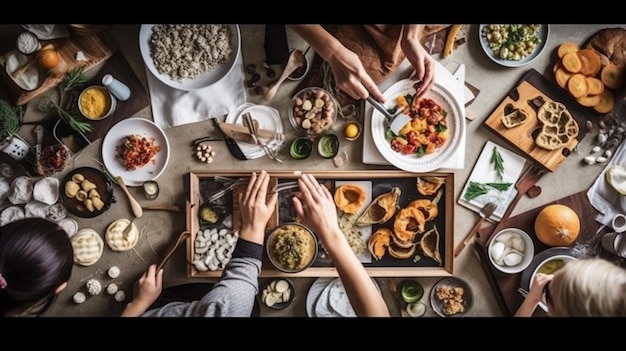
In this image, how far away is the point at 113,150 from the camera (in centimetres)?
238

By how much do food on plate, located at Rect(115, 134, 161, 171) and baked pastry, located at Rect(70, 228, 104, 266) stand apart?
1.18 feet

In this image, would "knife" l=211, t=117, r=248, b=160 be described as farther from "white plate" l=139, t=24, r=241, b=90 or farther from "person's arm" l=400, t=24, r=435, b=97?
"person's arm" l=400, t=24, r=435, b=97

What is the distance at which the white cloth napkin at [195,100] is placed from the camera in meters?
2.37

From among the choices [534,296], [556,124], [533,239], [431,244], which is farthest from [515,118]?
[534,296]

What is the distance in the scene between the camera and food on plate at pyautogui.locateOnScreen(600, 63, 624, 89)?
7.77ft

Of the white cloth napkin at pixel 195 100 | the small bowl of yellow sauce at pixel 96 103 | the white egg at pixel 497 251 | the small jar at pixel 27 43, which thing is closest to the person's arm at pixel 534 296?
the white egg at pixel 497 251

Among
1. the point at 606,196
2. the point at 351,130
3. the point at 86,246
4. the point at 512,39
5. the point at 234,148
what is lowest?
the point at 86,246

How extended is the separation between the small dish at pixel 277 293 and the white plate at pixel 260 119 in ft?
1.94

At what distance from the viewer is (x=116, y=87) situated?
229 cm

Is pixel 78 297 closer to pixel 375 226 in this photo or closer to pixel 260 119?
pixel 260 119

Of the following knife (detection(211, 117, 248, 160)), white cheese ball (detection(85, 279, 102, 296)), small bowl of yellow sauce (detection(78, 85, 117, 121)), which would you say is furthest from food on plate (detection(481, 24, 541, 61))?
white cheese ball (detection(85, 279, 102, 296))

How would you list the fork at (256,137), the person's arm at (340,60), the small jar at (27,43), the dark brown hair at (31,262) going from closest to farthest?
the dark brown hair at (31,262), the person's arm at (340,60), the small jar at (27,43), the fork at (256,137)

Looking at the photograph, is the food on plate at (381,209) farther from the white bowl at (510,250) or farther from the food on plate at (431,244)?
the white bowl at (510,250)

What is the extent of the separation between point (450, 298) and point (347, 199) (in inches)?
26.2
